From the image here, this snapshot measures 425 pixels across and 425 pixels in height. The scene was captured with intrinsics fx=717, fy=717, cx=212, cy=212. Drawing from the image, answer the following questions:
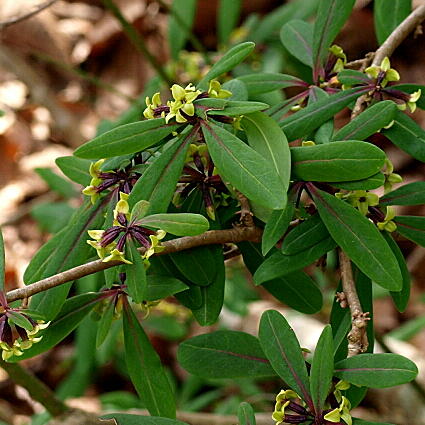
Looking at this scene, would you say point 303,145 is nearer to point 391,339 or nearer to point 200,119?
point 200,119

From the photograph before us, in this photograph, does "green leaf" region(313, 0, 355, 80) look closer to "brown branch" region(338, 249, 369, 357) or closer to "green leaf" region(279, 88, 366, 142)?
"green leaf" region(279, 88, 366, 142)

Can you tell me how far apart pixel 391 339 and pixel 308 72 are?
4.08ft

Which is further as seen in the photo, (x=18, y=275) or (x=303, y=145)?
(x=18, y=275)

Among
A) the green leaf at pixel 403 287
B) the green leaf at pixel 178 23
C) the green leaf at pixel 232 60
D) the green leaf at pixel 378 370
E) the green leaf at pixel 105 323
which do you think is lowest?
the green leaf at pixel 378 370

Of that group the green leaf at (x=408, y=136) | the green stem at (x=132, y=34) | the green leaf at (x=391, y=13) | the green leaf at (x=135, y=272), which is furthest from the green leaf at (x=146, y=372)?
the green stem at (x=132, y=34)

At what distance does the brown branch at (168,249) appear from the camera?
2.13 ft

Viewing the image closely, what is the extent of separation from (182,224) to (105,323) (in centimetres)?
18

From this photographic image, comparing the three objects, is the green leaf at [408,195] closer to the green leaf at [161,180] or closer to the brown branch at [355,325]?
the brown branch at [355,325]

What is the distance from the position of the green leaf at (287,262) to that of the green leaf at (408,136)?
0.46 ft

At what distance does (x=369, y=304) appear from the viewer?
32.3 inches

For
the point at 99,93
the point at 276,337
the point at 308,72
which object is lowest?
the point at 276,337

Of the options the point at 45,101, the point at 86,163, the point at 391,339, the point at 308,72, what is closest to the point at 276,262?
the point at 86,163

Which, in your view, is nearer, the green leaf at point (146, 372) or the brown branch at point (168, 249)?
Result: the brown branch at point (168, 249)

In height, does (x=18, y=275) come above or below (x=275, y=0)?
below
